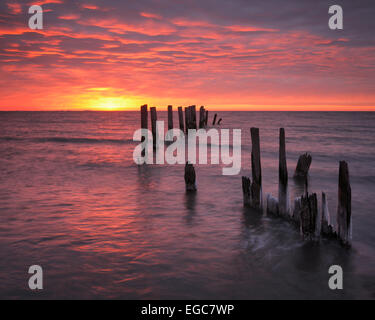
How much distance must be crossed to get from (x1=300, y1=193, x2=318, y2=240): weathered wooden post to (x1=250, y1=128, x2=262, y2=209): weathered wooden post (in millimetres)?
Answer: 1561

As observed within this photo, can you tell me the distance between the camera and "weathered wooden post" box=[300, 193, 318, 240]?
6079 mm

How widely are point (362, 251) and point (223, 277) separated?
114 inches

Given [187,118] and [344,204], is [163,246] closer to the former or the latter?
[344,204]

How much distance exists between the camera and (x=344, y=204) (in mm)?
5676

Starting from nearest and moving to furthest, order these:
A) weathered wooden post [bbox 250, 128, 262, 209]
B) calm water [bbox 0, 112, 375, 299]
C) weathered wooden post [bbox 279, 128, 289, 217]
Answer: calm water [bbox 0, 112, 375, 299]
weathered wooden post [bbox 279, 128, 289, 217]
weathered wooden post [bbox 250, 128, 262, 209]

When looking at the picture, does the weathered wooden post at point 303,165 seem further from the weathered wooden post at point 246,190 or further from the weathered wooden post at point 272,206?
the weathered wooden post at point 272,206

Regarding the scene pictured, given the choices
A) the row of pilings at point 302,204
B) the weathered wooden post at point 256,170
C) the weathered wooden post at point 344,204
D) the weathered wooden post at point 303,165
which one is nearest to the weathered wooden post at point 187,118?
the weathered wooden post at point 303,165

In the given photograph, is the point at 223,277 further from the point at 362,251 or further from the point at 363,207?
the point at 363,207

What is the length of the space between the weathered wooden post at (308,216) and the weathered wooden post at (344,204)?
45 centimetres

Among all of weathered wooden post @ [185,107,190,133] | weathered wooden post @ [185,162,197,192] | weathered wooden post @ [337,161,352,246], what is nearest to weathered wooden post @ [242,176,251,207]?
weathered wooden post @ [185,162,197,192]

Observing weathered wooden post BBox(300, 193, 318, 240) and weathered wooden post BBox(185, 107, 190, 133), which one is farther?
weathered wooden post BBox(185, 107, 190, 133)

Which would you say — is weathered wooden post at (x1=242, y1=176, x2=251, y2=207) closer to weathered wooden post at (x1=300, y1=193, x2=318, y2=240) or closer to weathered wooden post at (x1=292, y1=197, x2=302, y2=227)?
weathered wooden post at (x1=292, y1=197, x2=302, y2=227)

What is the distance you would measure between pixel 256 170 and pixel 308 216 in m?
1.84
